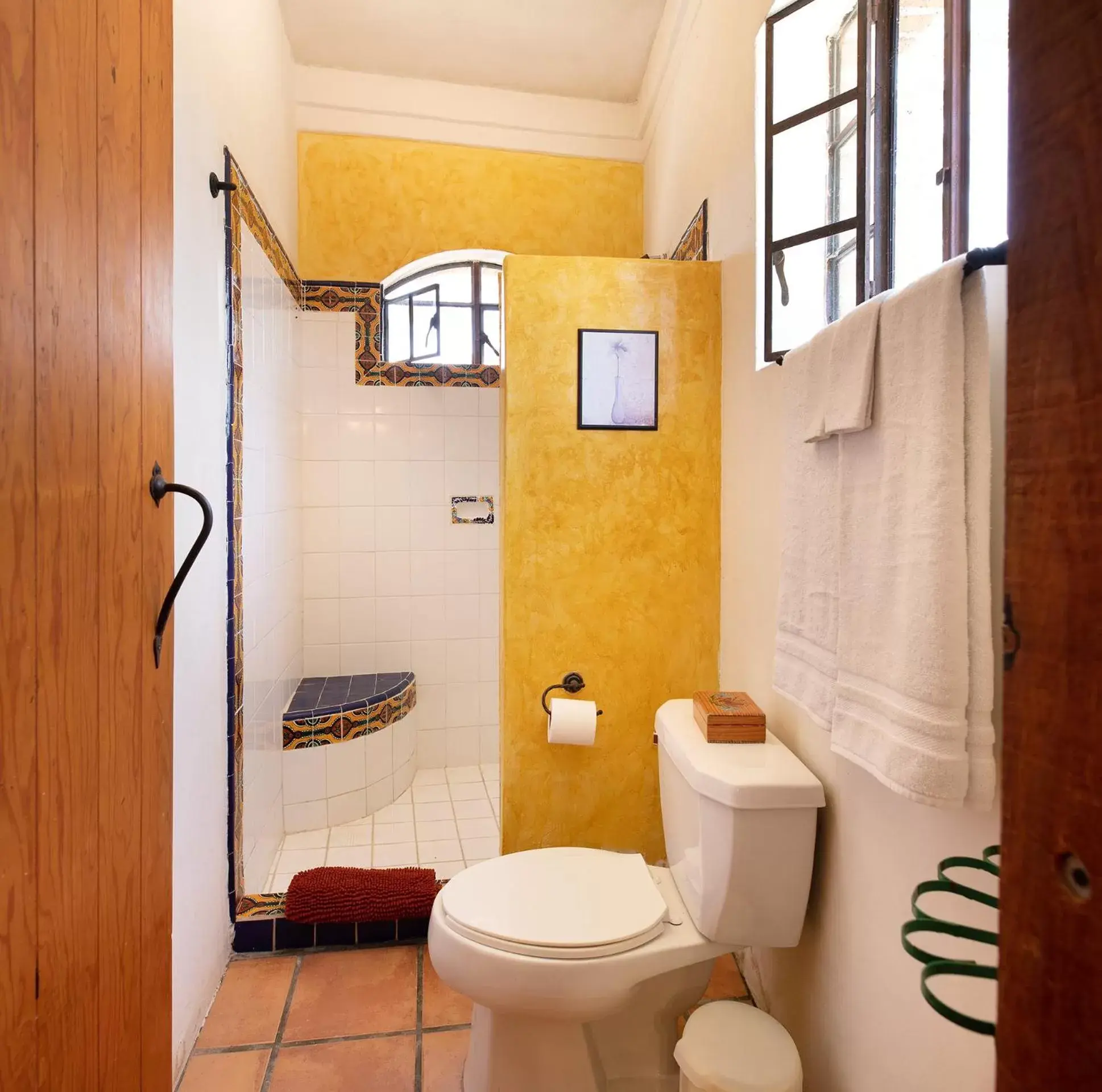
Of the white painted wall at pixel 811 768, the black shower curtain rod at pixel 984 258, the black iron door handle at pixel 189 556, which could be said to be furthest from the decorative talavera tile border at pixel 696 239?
the black iron door handle at pixel 189 556

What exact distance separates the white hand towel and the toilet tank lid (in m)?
0.17

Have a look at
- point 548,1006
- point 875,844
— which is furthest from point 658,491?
point 548,1006

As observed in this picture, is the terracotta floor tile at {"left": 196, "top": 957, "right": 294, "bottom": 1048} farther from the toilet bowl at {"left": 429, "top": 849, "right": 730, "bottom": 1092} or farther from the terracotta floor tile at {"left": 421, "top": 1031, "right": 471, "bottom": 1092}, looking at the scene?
the toilet bowl at {"left": 429, "top": 849, "right": 730, "bottom": 1092}

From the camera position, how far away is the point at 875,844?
1.11 m

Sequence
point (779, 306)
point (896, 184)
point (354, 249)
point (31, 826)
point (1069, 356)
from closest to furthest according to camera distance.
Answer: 1. point (1069, 356)
2. point (31, 826)
3. point (896, 184)
4. point (779, 306)
5. point (354, 249)

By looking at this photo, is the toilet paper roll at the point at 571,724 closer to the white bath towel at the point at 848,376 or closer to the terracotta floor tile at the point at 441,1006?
the terracotta floor tile at the point at 441,1006

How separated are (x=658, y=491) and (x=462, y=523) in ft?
4.68

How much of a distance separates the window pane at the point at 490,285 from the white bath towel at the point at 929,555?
2.41 metres

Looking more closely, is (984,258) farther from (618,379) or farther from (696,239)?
(696,239)

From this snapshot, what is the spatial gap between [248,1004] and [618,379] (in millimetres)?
1841

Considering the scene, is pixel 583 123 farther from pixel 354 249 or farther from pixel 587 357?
pixel 587 357

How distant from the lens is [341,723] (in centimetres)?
257

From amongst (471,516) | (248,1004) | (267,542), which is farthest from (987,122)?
(471,516)

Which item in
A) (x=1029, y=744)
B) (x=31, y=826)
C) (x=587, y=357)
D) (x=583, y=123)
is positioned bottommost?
(x=31, y=826)
